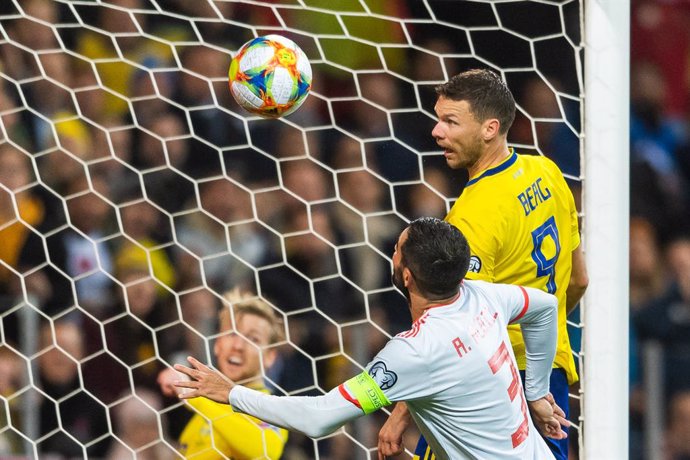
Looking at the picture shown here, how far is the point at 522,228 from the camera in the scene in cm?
314

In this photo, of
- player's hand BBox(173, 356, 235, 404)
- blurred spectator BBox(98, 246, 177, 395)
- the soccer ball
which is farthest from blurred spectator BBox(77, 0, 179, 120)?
player's hand BBox(173, 356, 235, 404)

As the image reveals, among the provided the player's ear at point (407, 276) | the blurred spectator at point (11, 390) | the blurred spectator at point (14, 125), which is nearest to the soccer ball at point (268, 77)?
the player's ear at point (407, 276)

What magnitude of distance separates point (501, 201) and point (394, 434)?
676mm

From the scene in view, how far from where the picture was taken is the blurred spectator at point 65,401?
4.75 meters

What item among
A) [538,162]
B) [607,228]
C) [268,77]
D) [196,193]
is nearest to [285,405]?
[538,162]

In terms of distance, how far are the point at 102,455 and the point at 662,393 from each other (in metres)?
2.30

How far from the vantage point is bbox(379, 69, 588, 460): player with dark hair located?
3.09 meters

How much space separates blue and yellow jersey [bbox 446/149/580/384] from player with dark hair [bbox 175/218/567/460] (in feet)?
0.69

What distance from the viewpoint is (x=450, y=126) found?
3205 millimetres

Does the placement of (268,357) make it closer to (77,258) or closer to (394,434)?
(77,258)

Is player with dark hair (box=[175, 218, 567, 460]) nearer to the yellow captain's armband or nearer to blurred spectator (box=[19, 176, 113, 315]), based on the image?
the yellow captain's armband

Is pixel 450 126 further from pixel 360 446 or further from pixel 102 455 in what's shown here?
pixel 102 455

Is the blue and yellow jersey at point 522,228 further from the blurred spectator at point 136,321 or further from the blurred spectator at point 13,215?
the blurred spectator at point 13,215

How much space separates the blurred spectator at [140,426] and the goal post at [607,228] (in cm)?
179
